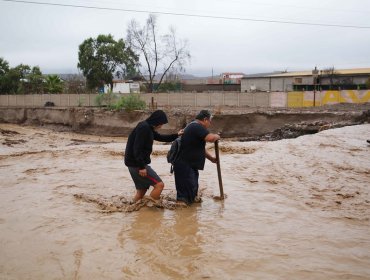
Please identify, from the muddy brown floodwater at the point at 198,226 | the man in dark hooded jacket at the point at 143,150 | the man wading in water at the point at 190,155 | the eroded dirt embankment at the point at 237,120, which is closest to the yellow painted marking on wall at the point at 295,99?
the eroded dirt embankment at the point at 237,120

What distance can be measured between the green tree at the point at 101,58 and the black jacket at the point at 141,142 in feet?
117

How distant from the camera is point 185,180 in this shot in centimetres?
609

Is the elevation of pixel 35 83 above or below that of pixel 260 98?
above

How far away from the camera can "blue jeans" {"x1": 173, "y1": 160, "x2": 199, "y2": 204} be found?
6.07 meters

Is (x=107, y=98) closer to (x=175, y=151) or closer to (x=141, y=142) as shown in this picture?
(x=175, y=151)

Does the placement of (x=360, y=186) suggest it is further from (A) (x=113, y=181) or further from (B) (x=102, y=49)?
(B) (x=102, y=49)

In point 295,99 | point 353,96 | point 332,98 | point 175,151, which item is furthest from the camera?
point 295,99

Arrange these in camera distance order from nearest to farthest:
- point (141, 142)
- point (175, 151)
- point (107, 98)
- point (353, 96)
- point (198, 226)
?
point (198, 226) → point (141, 142) → point (175, 151) → point (107, 98) → point (353, 96)

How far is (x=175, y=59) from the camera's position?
4228cm

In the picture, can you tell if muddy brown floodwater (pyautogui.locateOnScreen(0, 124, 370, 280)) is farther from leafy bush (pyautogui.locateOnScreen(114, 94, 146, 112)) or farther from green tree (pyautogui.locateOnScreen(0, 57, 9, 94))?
green tree (pyautogui.locateOnScreen(0, 57, 9, 94))

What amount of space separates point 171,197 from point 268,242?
97.7 inches

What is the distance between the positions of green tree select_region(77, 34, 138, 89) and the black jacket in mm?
35756

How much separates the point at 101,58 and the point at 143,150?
36211mm

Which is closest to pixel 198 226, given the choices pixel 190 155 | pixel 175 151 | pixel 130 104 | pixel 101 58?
pixel 190 155
